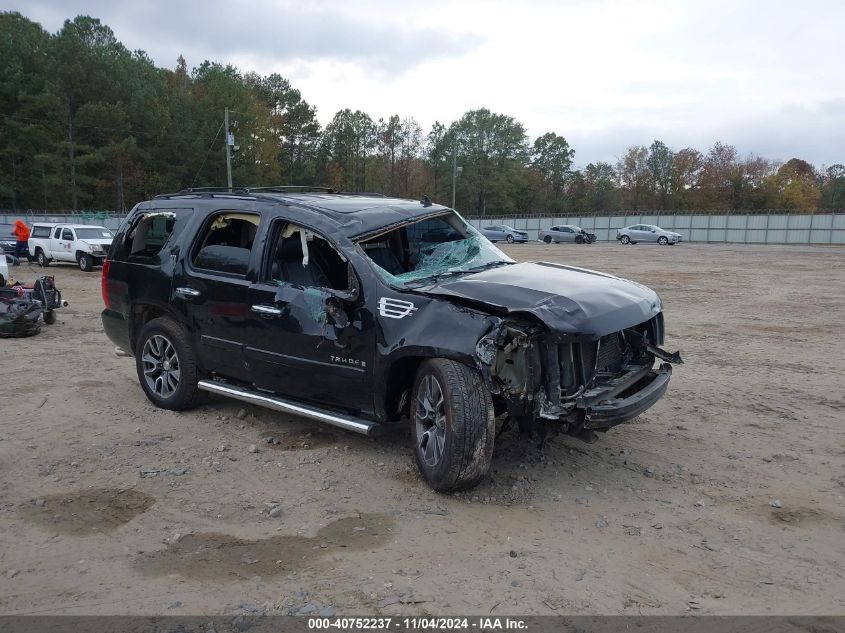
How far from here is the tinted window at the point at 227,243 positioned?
17.3 feet

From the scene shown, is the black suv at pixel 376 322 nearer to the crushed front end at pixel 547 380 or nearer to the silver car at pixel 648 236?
the crushed front end at pixel 547 380

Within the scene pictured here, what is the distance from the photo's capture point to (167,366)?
5902mm

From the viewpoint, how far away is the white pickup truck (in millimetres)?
21453

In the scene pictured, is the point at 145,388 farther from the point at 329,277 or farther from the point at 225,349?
the point at 329,277

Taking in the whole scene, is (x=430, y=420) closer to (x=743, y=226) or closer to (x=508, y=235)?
(x=508, y=235)

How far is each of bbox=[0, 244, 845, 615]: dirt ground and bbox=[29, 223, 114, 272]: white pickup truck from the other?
16.5 meters

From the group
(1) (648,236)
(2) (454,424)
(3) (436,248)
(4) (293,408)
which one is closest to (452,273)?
(3) (436,248)

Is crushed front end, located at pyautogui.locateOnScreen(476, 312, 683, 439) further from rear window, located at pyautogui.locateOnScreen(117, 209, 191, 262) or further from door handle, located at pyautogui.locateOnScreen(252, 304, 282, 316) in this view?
rear window, located at pyautogui.locateOnScreen(117, 209, 191, 262)

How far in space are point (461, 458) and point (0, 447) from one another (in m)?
3.75

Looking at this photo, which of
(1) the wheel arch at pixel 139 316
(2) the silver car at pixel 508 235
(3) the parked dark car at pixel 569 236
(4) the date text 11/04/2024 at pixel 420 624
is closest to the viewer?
(4) the date text 11/04/2024 at pixel 420 624

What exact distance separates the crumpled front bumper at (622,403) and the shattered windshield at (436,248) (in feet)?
4.78

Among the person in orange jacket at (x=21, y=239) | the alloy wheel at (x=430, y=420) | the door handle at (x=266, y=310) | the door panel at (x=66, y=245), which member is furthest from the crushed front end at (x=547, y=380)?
the person in orange jacket at (x=21, y=239)

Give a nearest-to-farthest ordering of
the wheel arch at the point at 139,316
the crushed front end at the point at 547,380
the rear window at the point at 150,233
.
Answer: the crushed front end at the point at 547,380
the rear window at the point at 150,233
the wheel arch at the point at 139,316

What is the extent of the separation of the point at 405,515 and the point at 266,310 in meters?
1.96
